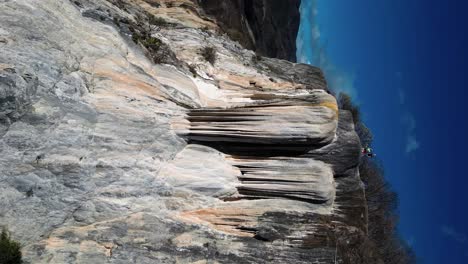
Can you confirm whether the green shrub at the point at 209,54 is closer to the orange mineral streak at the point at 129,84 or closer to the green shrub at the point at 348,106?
the orange mineral streak at the point at 129,84

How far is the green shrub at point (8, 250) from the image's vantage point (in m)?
11.6

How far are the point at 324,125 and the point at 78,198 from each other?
1075 cm

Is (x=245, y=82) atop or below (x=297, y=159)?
atop

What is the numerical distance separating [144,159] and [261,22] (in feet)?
144

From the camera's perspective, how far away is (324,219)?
17812 millimetres

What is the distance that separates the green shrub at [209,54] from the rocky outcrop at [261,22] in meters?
12.1

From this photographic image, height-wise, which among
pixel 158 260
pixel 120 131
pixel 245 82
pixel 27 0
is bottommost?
pixel 158 260

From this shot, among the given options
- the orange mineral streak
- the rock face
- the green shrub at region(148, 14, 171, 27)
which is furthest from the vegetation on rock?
the green shrub at region(148, 14, 171, 27)

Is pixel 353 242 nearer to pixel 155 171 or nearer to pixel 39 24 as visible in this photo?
pixel 155 171

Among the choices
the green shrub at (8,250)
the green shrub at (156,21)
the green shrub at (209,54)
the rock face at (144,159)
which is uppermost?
the green shrub at (156,21)

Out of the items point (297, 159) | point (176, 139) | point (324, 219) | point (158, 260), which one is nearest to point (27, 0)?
point (176, 139)

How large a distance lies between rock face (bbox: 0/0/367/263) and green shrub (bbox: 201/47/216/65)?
4.64 m

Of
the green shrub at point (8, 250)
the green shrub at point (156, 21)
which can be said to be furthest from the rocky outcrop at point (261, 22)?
the green shrub at point (8, 250)

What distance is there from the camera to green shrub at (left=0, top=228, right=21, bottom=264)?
11.6 m
